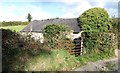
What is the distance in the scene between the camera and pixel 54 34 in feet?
45.4

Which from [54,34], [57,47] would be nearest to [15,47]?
[57,47]

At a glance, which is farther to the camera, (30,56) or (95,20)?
(95,20)

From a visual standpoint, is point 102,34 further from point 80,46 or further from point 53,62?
point 53,62

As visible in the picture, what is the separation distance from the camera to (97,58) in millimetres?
14422

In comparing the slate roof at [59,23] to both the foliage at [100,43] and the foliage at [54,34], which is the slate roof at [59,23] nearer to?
the foliage at [100,43]

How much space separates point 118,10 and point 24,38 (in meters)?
10.9

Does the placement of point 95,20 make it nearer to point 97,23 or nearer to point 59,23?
point 97,23

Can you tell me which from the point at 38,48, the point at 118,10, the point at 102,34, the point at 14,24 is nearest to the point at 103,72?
the point at 38,48

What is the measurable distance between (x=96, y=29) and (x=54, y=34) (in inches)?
169

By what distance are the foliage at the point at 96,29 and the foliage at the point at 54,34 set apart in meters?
2.22

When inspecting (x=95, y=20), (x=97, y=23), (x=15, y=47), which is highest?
(x=95, y=20)

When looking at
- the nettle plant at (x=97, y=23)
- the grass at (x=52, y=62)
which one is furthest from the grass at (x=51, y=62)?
the nettle plant at (x=97, y=23)

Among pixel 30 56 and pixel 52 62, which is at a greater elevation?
pixel 30 56

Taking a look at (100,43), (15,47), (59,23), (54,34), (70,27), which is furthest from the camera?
(59,23)
